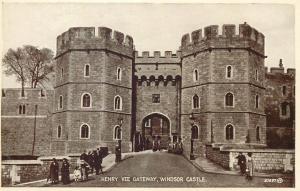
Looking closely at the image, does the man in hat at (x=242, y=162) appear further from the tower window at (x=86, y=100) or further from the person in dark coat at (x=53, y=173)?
the tower window at (x=86, y=100)

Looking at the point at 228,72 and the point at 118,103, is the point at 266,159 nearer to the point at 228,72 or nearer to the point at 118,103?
the point at 228,72

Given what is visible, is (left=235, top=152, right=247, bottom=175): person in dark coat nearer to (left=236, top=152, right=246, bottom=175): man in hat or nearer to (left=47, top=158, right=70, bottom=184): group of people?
(left=236, top=152, right=246, bottom=175): man in hat

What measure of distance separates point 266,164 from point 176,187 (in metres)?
2.39

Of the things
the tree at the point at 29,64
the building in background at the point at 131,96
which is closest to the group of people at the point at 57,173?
the tree at the point at 29,64

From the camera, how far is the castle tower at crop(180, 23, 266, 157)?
14.4 m

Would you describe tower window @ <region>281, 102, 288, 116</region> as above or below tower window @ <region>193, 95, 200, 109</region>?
below

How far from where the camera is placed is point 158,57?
16016mm

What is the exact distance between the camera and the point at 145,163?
11812 mm

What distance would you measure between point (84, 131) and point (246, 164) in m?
5.19

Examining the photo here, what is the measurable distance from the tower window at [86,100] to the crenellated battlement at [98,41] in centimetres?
139

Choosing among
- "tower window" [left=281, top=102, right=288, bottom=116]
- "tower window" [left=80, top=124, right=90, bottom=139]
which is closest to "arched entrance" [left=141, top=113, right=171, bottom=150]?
"tower window" [left=80, top=124, right=90, bottom=139]

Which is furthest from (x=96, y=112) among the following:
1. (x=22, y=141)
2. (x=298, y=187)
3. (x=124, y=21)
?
(x=298, y=187)

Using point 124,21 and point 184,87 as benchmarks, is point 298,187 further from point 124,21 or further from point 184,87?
point 184,87

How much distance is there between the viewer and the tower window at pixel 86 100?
1441 centimetres
